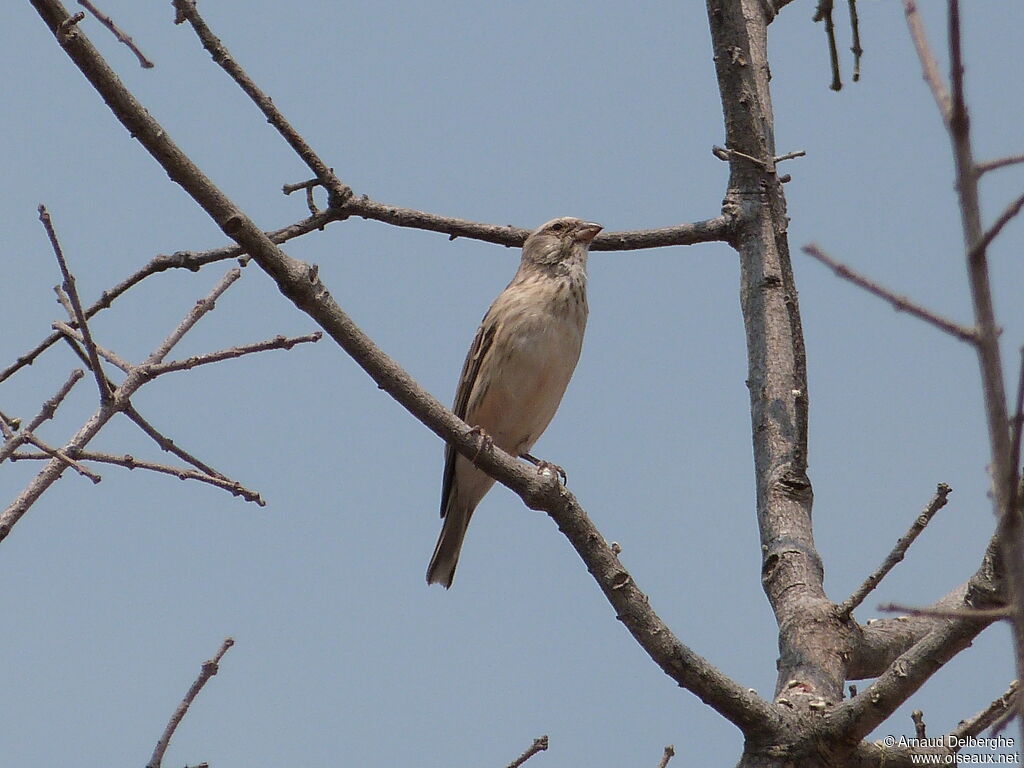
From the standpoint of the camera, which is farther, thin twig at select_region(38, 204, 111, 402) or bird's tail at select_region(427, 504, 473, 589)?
bird's tail at select_region(427, 504, 473, 589)

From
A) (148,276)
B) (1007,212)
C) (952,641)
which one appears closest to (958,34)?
(1007,212)

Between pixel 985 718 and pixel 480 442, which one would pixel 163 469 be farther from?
pixel 985 718

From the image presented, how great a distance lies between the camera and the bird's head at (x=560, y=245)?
27.9 ft

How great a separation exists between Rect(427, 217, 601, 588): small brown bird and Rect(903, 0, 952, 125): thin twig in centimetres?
570

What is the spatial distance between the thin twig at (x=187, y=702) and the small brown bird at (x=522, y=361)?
439 centimetres

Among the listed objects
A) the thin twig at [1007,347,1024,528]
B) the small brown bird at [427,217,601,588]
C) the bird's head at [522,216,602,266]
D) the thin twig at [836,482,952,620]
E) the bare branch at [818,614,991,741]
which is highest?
the bird's head at [522,216,602,266]

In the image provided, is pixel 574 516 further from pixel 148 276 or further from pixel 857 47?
pixel 857 47

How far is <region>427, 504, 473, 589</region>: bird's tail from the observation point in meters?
8.58

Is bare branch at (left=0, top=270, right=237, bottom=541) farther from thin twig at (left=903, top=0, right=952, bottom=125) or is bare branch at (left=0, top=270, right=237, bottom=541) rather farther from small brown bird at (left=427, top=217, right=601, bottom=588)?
small brown bird at (left=427, top=217, right=601, bottom=588)

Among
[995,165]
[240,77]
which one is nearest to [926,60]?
[995,165]

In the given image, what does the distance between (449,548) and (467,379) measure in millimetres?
1207

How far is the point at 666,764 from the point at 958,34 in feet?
10.8

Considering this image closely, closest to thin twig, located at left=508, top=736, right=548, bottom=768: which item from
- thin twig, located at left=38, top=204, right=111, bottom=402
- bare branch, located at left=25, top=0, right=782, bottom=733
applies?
bare branch, located at left=25, top=0, right=782, bottom=733

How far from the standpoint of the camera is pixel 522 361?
7.90 metres
